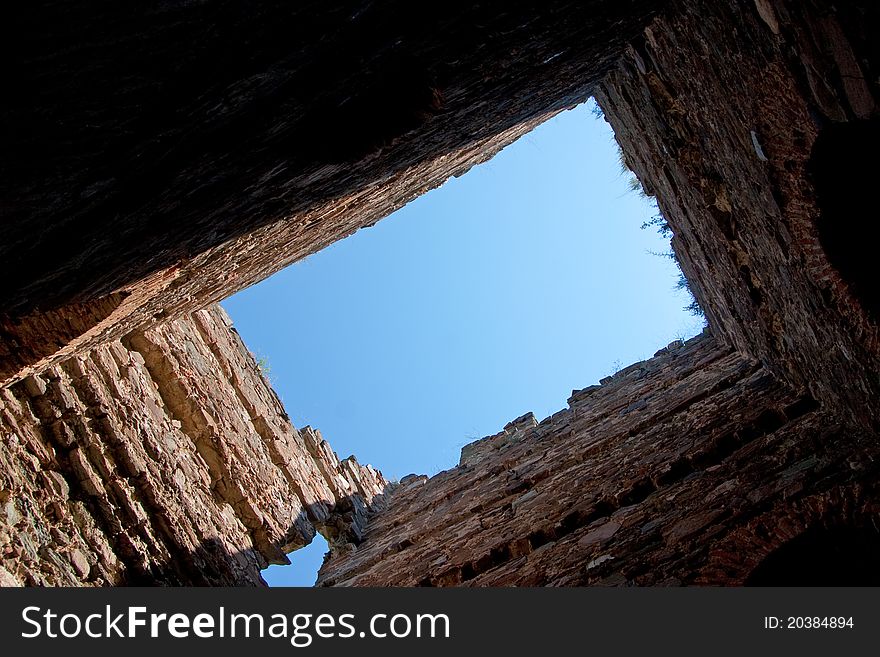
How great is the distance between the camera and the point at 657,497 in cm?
420

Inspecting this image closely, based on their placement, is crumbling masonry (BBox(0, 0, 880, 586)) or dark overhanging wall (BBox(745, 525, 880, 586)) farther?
dark overhanging wall (BBox(745, 525, 880, 586))

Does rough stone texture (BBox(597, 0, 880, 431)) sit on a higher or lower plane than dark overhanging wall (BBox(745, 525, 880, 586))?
higher

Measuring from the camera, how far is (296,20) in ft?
6.66

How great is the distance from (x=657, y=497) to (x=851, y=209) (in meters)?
2.09

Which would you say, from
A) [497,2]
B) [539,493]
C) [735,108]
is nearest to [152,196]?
[497,2]

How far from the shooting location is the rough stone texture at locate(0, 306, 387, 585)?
465 centimetres

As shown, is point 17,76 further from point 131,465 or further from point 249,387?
point 249,387

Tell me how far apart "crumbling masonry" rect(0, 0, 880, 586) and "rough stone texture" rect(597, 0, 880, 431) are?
0.02 metres

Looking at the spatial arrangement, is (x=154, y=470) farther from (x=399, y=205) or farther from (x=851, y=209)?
(x=851, y=209)

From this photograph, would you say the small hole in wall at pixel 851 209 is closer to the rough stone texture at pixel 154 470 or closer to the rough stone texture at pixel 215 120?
the rough stone texture at pixel 215 120

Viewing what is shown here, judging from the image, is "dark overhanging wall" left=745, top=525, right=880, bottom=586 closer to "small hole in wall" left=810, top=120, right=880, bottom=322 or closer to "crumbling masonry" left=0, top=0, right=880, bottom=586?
"crumbling masonry" left=0, top=0, right=880, bottom=586

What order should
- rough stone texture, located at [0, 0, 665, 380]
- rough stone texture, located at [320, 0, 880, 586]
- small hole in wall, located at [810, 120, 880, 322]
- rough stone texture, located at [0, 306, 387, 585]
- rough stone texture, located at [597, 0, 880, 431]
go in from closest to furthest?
rough stone texture, located at [0, 0, 665, 380] → rough stone texture, located at [597, 0, 880, 431] → rough stone texture, located at [320, 0, 880, 586] → small hole in wall, located at [810, 120, 880, 322] → rough stone texture, located at [0, 306, 387, 585]

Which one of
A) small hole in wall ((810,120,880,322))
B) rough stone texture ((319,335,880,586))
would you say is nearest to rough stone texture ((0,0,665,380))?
small hole in wall ((810,120,880,322))

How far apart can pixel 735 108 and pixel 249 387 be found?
6517 mm
